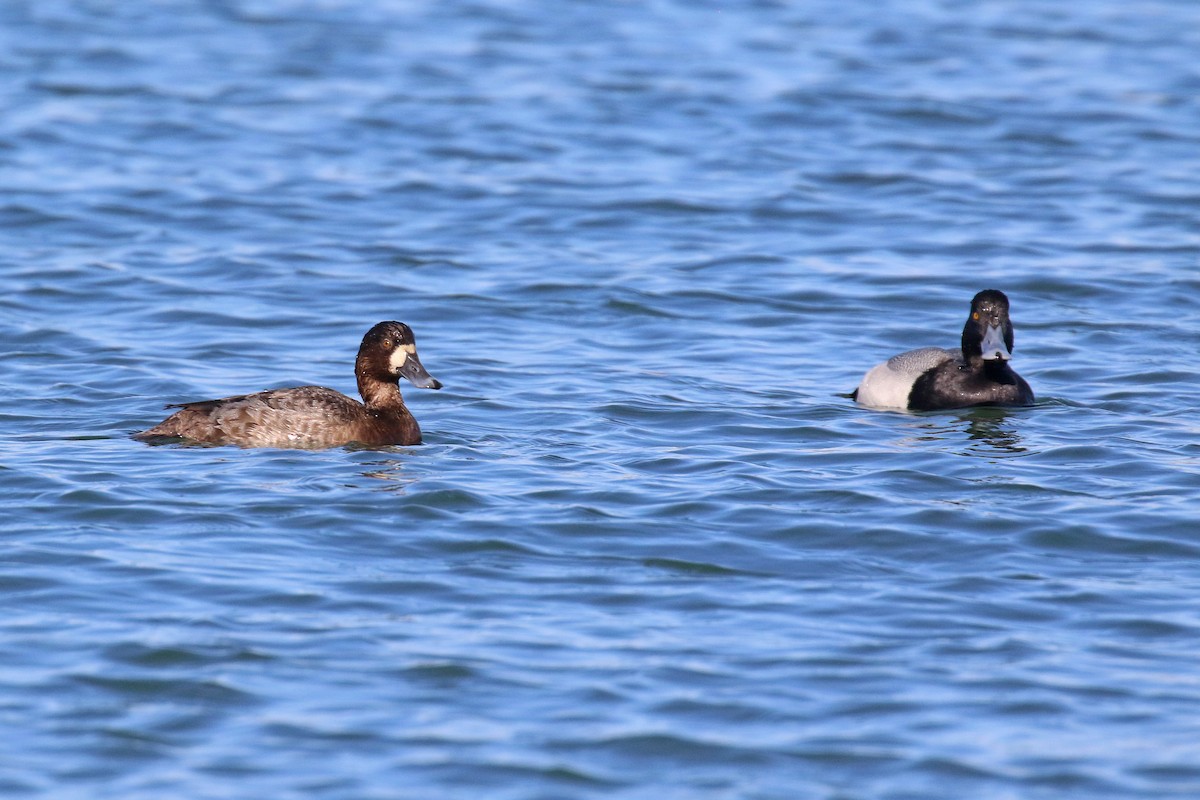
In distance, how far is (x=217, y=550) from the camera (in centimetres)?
839

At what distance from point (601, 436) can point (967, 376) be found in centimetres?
265

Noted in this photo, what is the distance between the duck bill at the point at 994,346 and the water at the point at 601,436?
0.43 meters

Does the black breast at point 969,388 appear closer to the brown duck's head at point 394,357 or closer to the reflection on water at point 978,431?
the reflection on water at point 978,431

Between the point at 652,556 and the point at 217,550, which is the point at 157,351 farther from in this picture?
the point at 652,556

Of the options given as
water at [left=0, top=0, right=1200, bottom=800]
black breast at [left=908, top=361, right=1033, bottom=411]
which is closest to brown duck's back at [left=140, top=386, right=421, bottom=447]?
water at [left=0, top=0, right=1200, bottom=800]

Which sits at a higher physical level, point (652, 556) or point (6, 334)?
point (6, 334)

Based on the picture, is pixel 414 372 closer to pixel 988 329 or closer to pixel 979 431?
pixel 979 431

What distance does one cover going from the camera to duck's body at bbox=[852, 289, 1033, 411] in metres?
11.7

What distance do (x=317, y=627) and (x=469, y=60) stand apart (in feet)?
60.0

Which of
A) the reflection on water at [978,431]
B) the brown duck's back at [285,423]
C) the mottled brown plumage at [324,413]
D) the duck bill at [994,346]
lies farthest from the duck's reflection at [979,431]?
the brown duck's back at [285,423]

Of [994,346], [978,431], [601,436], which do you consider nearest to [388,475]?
[601,436]

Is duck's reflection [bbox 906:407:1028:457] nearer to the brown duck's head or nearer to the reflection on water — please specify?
the reflection on water

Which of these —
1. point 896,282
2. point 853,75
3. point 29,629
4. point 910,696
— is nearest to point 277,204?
point 896,282

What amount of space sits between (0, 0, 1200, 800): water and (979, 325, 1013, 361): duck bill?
429 mm
